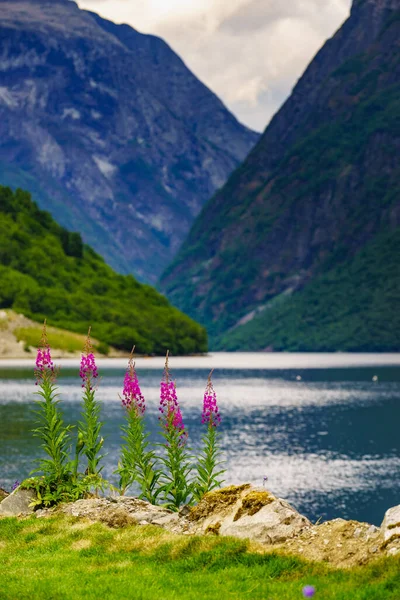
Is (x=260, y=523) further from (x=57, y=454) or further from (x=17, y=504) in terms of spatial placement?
(x=17, y=504)

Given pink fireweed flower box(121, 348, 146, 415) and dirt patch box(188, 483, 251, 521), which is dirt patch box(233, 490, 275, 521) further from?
pink fireweed flower box(121, 348, 146, 415)

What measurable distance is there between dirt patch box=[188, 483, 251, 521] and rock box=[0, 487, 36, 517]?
23.4 ft

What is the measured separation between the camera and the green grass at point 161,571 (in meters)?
20.0

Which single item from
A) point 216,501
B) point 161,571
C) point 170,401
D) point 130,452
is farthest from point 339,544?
point 130,452

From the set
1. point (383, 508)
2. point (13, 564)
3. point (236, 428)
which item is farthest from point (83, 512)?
point (236, 428)

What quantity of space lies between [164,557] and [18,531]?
660cm

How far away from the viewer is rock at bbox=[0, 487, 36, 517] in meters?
31.7

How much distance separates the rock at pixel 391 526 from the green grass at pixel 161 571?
3.64 feet

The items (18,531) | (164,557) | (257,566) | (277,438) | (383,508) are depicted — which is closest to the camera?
(257,566)

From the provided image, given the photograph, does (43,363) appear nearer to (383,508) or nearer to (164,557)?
(164,557)

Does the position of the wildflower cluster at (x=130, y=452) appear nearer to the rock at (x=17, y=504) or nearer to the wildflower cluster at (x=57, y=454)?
the wildflower cluster at (x=57, y=454)

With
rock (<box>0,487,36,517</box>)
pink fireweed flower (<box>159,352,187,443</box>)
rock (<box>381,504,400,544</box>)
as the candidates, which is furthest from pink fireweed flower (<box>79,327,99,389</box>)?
rock (<box>381,504,400,544</box>)

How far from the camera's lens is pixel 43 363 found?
33.4m

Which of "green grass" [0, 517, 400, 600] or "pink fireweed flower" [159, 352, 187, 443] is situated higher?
"pink fireweed flower" [159, 352, 187, 443]
